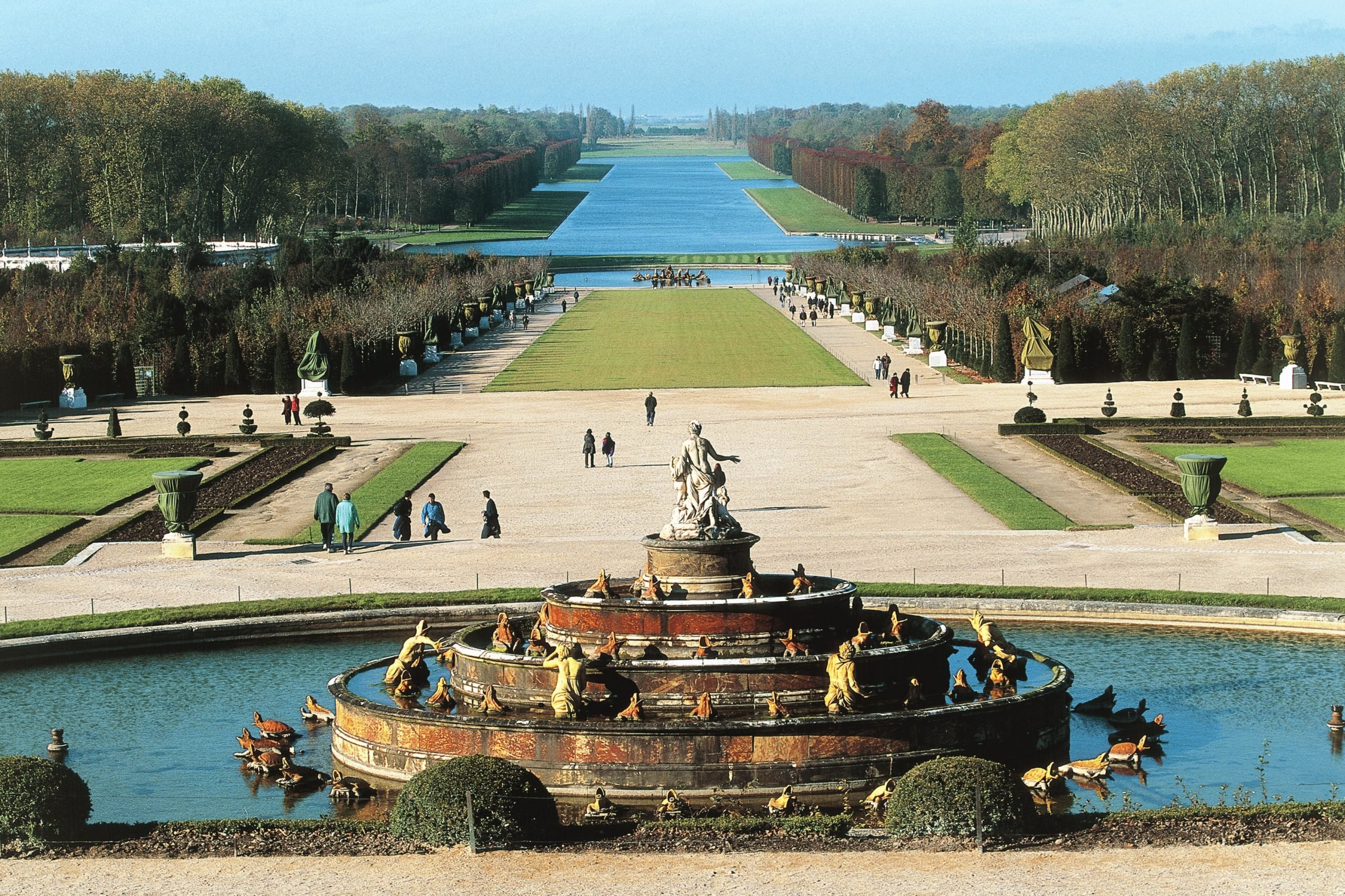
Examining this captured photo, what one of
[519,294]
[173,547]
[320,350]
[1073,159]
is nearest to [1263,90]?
[1073,159]

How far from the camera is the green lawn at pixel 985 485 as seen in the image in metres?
41.5

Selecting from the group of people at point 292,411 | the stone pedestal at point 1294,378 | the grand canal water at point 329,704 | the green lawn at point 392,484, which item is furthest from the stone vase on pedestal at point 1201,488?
the stone pedestal at point 1294,378

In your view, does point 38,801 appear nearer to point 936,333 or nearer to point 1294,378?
point 1294,378

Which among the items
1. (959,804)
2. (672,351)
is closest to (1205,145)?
(672,351)

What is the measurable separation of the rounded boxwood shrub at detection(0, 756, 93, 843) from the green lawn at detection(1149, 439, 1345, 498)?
31.8 metres

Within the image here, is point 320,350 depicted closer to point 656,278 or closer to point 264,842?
point 264,842

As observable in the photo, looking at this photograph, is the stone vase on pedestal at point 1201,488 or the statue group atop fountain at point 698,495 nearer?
the statue group atop fountain at point 698,495

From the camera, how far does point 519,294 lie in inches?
4769

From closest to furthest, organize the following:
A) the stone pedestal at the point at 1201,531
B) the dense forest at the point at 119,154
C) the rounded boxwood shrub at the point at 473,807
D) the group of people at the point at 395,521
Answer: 1. the rounded boxwood shrub at the point at 473,807
2. the group of people at the point at 395,521
3. the stone pedestal at the point at 1201,531
4. the dense forest at the point at 119,154

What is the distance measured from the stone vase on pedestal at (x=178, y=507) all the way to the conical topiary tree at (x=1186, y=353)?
152 feet

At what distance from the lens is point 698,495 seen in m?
25.1

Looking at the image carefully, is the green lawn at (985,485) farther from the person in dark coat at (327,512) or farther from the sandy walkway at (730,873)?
the sandy walkway at (730,873)

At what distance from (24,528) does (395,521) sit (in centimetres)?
859

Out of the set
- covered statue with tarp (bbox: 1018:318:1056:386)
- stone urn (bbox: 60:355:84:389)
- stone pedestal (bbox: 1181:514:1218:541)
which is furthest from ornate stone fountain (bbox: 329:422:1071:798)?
covered statue with tarp (bbox: 1018:318:1056:386)
